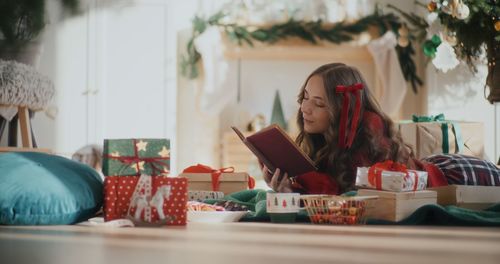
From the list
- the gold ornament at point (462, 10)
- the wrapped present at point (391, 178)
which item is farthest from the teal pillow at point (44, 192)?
the gold ornament at point (462, 10)

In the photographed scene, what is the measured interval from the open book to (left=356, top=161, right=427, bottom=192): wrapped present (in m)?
0.22

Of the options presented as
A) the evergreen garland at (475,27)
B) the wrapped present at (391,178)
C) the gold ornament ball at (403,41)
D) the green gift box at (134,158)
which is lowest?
the wrapped present at (391,178)

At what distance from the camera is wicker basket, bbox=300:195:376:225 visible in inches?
78.0

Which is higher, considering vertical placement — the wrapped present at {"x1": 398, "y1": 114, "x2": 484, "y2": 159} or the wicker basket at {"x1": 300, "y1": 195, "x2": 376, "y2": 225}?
the wrapped present at {"x1": 398, "y1": 114, "x2": 484, "y2": 159}

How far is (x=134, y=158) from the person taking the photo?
6.28ft

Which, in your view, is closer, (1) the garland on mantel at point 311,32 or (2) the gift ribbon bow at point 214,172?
(2) the gift ribbon bow at point 214,172

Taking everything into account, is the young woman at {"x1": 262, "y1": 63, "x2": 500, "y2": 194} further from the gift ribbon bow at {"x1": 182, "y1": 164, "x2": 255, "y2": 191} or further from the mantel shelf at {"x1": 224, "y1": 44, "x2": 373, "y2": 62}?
the mantel shelf at {"x1": 224, "y1": 44, "x2": 373, "y2": 62}

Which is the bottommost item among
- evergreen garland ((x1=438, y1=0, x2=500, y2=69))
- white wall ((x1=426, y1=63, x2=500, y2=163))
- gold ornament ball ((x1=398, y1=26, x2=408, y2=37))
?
white wall ((x1=426, y1=63, x2=500, y2=163))

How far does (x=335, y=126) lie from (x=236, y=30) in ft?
8.82

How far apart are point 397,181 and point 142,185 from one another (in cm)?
63

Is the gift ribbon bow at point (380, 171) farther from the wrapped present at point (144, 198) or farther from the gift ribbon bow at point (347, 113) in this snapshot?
the wrapped present at point (144, 198)

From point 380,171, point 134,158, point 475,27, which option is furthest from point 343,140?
point 475,27

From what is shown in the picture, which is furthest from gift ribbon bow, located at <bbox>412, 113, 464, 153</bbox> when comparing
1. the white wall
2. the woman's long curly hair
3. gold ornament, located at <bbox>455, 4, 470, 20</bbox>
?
the white wall

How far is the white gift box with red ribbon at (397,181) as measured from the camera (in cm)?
200
